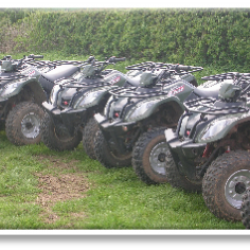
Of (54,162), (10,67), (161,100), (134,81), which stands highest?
(161,100)

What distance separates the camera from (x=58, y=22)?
17.0 metres

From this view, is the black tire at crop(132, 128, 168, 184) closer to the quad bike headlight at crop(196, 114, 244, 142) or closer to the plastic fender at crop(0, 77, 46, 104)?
the quad bike headlight at crop(196, 114, 244, 142)

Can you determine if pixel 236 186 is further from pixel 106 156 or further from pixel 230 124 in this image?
pixel 106 156

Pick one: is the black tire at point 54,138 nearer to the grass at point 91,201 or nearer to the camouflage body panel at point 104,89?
the grass at point 91,201

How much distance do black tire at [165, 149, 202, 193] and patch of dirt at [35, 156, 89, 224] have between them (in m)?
1.25

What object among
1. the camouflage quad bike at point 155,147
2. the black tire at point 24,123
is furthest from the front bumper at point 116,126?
the black tire at point 24,123

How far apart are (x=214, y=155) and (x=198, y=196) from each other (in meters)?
0.87

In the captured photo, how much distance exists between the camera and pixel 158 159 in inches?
286

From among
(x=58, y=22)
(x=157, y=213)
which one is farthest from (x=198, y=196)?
(x=58, y=22)

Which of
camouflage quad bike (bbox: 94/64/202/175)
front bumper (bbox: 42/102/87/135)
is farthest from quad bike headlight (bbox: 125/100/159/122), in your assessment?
front bumper (bbox: 42/102/87/135)

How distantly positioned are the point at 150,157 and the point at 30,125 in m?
3.75

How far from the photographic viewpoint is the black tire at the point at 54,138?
9.36 meters

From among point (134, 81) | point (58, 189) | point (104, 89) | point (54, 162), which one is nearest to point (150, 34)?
point (134, 81)

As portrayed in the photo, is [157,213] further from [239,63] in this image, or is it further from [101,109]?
[239,63]
